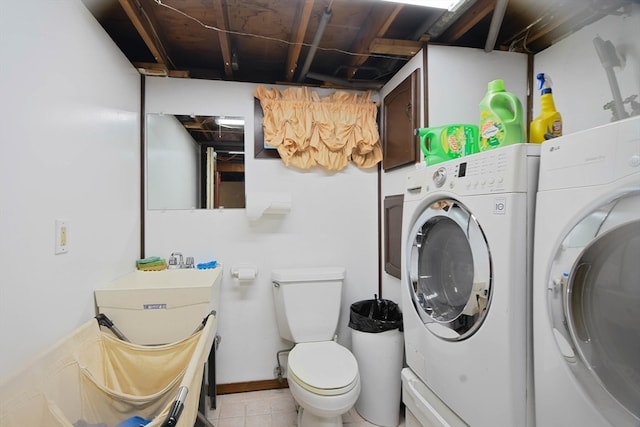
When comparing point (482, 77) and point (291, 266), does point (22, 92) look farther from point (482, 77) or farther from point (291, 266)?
point (482, 77)

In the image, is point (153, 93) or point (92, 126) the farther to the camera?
point (153, 93)

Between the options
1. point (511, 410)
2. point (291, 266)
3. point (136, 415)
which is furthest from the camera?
point (291, 266)

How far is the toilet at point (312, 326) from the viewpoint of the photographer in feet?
5.01

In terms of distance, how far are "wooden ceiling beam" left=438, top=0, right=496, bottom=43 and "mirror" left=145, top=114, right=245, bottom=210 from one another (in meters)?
1.42

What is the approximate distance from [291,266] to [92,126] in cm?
140

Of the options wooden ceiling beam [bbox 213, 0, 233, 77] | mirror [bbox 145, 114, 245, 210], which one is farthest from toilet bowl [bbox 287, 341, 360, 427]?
wooden ceiling beam [bbox 213, 0, 233, 77]

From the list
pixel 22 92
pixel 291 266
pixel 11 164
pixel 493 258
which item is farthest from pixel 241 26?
pixel 493 258

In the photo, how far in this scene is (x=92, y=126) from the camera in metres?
1.32

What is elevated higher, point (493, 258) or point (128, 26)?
point (128, 26)

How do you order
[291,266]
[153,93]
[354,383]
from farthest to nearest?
[291,266], [153,93], [354,383]

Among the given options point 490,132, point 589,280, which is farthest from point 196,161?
point 589,280

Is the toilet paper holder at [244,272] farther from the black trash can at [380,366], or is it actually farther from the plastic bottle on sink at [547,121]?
the plastic bottle on sink at [547,121]

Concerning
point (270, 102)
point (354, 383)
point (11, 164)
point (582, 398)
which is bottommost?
point (354, 383)

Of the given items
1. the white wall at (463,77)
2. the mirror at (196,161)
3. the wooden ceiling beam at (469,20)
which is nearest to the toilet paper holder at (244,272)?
the mirror at (196,161)
